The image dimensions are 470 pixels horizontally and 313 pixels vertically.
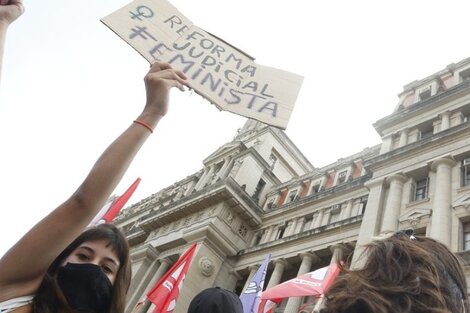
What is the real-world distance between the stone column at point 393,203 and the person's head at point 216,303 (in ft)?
51.3

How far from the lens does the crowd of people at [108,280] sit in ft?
5.97

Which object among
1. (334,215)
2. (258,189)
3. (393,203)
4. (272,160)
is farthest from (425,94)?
(272,160)

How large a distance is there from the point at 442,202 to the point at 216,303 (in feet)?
53.1

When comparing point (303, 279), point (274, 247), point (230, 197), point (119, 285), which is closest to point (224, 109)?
point (119, 285)

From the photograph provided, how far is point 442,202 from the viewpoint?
1623 centimetres

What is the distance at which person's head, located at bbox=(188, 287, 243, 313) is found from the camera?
2.57 metres

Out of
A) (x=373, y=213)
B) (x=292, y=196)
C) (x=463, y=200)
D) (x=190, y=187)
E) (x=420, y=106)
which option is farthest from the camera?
(x=190, y=187)

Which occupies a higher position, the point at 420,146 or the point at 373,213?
the point at 420,146

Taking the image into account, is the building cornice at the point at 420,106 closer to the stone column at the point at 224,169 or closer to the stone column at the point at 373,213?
the stone column at the point at 373,213

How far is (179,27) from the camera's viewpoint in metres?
4.10

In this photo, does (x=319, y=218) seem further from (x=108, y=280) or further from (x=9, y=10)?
(x=9, y=10)

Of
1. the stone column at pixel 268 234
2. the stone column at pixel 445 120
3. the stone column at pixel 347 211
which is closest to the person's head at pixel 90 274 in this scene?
the stone column at pixel 445 120

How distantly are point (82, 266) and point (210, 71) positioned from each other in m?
2.08

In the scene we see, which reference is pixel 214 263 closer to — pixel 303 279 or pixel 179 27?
pixel 303 279
